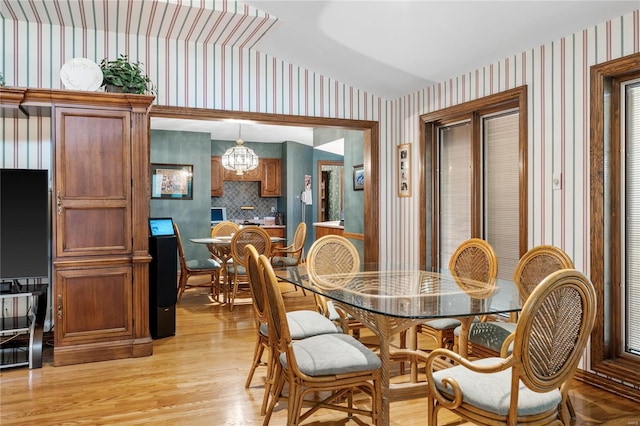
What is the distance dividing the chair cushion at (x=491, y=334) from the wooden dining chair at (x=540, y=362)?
956 mm

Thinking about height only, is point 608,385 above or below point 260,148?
below

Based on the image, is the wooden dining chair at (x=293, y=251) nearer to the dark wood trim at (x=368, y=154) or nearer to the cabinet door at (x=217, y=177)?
the dark wood trim at (x=368, y=154)

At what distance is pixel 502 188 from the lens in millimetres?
4145

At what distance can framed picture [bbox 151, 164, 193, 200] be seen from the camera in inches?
→ 317

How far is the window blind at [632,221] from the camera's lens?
9.98ft

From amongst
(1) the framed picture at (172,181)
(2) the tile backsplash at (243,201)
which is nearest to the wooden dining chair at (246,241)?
(1) the framed picture at (172,181)

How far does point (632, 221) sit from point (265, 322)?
241 centimetres

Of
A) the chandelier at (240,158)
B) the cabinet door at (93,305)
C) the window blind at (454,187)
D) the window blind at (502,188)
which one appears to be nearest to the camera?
the cabinet door at (93,305)

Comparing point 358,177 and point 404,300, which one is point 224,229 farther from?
point 404,300

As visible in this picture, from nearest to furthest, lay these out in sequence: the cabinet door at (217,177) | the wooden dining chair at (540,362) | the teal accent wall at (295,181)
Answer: the wooden dining chair at (540,362) → the cabinet door at (217,177) → the teal accent wall at (295,181)

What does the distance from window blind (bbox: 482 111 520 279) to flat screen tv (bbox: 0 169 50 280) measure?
3.68 m

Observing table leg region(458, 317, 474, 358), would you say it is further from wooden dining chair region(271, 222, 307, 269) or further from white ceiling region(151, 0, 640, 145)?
wooden dining chair region(271, 222, 307, 269)

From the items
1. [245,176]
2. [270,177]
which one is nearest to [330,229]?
[270,177]

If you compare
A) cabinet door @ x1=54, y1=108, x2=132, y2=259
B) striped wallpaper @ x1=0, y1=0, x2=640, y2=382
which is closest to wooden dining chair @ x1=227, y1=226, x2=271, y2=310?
striped wallpaper @ x1=0, y1=0, x2=640, y2=382
